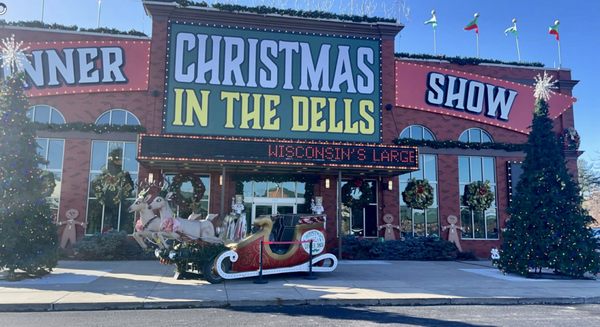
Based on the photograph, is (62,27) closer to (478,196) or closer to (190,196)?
(190,196)

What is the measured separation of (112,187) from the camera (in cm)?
2027

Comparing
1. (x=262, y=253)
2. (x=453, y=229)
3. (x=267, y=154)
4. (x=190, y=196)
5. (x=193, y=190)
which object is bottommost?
(x=262, y=253)

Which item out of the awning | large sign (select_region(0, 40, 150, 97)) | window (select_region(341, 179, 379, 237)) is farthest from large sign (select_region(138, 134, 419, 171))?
large sign (select_region(0, 40, 150, 97))

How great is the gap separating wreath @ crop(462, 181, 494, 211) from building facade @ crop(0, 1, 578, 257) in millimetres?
427

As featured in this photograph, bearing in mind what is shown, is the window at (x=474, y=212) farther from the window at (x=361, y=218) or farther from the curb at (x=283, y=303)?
the curb at (x=283, y=303)

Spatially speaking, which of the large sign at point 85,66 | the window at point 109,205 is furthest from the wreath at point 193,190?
the large sign at point 85,66

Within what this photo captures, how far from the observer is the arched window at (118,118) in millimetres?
21281

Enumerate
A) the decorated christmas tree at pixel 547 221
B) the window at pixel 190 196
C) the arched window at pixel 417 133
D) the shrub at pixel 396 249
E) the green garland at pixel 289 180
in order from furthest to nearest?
the arched window at pixel 417 133 → the green garland at pixel 289 180 → the window at pixel 190 196 → the shrub at pixel 396 249 → the decorated christmas tree at pixel 547 221

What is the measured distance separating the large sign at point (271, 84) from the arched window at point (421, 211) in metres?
2.47

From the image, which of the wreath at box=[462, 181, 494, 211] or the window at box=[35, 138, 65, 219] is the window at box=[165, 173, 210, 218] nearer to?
the window at box=[35, 138, 65, 219]

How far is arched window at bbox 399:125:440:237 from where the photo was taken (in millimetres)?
22781

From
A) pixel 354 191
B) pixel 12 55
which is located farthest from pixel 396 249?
pixel 12 55

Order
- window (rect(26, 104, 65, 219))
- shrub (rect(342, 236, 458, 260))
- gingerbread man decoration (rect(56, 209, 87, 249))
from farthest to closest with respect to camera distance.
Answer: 1. window (rect(26, 104, 65, 219))
2. shrub (rect(342, 236, 458, 260))
3. gingerbread man decoration (rect(56, 209, 87, 249))

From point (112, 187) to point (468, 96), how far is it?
17917 mm
